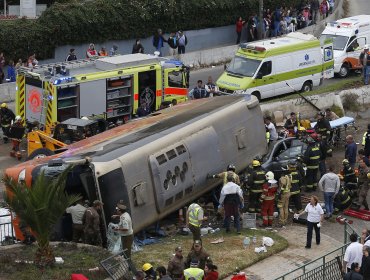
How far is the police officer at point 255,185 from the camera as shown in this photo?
23359 mm

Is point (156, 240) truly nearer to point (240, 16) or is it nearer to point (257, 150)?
point (257, 150)

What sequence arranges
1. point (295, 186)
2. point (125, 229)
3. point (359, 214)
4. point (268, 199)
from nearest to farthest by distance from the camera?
point (125, 229) → point (268, 199) → point (295, 186) → point (359, 214)

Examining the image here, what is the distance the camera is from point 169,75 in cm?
3222

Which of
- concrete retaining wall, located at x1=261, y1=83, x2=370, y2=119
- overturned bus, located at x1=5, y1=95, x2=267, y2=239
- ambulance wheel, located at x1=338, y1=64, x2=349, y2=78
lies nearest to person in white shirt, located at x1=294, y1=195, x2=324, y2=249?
overturned bus, located at x1=5, y1=95, x2=267, y2=239

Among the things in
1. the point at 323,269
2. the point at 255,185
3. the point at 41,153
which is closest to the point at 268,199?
the point at 255,185

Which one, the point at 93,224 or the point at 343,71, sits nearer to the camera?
the point at 93,224

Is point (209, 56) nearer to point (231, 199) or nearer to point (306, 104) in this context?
point (306, 104)

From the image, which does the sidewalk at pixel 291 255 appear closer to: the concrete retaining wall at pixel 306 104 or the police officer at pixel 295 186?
the police officer at pixel 295 186

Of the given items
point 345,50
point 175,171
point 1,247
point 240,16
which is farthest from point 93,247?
point 240,16

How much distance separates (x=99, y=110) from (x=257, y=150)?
20.3 feet

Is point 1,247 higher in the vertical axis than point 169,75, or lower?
lower

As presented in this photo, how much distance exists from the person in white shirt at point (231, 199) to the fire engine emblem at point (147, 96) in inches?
372

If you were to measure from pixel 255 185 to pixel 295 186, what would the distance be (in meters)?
1.20

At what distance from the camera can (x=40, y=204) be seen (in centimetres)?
1836
